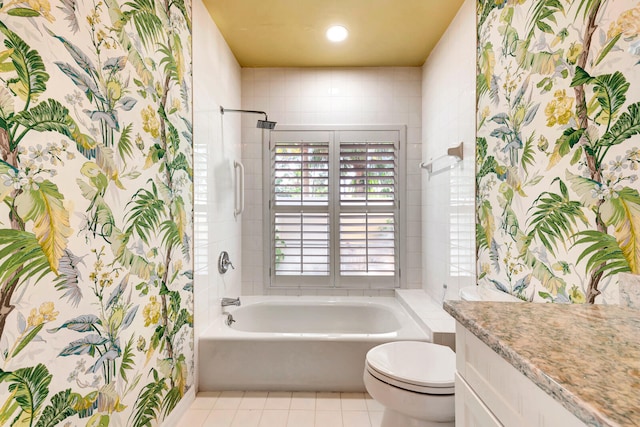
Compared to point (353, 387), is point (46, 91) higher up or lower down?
higher up

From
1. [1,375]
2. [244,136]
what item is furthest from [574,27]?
[244,136]

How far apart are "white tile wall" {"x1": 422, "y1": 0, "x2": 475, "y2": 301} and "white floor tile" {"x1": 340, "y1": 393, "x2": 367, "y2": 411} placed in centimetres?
90

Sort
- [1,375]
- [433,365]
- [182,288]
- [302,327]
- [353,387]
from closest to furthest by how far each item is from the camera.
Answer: [1,375], [433,365], [182,288], [353,387], [302,327]

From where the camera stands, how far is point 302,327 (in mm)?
2955

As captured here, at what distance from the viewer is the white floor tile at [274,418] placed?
1.85 m

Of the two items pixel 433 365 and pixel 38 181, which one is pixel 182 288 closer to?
pixel 38 181

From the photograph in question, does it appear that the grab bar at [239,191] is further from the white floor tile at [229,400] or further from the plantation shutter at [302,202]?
the white floor tile at [229,400]

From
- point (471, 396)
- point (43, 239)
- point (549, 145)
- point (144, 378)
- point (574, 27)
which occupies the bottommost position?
point (144, 378)

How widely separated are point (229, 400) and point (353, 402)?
2.53ft

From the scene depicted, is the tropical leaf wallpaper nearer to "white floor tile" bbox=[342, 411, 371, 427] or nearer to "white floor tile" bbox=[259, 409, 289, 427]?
"white floor tile" bbox=[259, 409, 289, 427]

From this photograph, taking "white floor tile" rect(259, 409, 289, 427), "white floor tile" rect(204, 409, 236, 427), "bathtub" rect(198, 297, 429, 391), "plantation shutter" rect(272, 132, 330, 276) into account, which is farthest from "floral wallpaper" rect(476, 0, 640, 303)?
"white floor tile" rect(204, 409, 236, 427)

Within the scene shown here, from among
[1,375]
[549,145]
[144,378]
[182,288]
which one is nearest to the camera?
[1,375]

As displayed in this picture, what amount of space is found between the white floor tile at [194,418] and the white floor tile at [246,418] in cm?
18

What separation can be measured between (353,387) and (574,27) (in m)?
2.13
